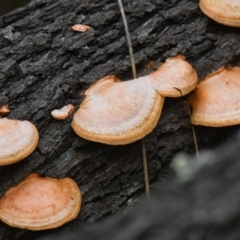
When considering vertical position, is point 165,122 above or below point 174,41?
below

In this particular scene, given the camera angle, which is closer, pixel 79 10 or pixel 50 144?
pixel 50 144

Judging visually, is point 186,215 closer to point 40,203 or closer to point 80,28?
point 40,203

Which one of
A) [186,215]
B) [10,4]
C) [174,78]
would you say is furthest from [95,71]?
[10,4]

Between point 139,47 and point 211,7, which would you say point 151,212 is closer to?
point 139,47

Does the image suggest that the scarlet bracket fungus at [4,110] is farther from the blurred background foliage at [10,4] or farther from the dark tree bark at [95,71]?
the blurred background foliage at [10,4]

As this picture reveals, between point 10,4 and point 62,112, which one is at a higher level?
point 62,112

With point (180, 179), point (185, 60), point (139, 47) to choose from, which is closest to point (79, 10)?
point (139, 47)

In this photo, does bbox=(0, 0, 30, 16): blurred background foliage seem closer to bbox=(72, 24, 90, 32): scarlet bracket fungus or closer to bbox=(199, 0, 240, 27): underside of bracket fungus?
bbox=(72, 24, 90, 32): scarlet bracket fungus

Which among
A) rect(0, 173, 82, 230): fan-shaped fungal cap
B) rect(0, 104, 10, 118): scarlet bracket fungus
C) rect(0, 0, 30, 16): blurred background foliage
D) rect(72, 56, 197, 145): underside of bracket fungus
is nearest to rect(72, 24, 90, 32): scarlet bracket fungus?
rect(72, 56, 197, 145): underside of bracket fungus
